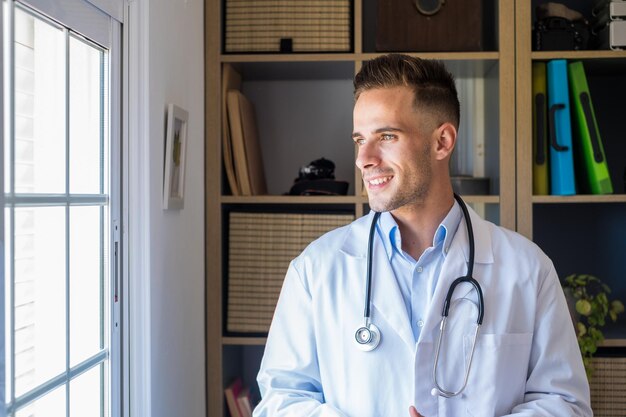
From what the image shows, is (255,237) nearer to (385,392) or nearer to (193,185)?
(193,185)

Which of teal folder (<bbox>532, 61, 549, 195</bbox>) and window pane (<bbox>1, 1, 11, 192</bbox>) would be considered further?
teal folder (<bbox>532, 61, 549, 195</bbox>)

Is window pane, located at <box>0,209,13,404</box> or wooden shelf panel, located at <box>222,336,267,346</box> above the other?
window pane, located at <box>0,209,13,404</box>

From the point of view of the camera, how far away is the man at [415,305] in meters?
1.64

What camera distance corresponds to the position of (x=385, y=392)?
1648mm

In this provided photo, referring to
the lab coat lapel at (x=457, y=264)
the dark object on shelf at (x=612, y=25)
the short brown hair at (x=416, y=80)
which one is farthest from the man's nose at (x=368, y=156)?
the dark object on shelf at (x=612, y=25)

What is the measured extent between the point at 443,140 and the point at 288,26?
3.25 feet

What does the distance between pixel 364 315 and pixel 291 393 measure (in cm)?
24

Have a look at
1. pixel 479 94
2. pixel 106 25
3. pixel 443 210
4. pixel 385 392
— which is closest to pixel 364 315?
pixel 385 392

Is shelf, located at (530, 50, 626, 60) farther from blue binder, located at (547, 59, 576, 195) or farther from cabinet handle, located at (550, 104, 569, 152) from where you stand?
cabinet handle, located at (550, 104, 569, 152)

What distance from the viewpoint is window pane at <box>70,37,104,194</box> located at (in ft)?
5.12

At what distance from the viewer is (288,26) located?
2.56m

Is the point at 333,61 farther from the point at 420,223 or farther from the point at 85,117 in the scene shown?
the point at 85,117

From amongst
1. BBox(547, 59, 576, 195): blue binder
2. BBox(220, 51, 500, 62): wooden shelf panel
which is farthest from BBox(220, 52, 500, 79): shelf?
BBox(547, 59, 576, 195): blue binder

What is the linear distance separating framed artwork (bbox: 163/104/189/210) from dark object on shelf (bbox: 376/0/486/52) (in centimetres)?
78
